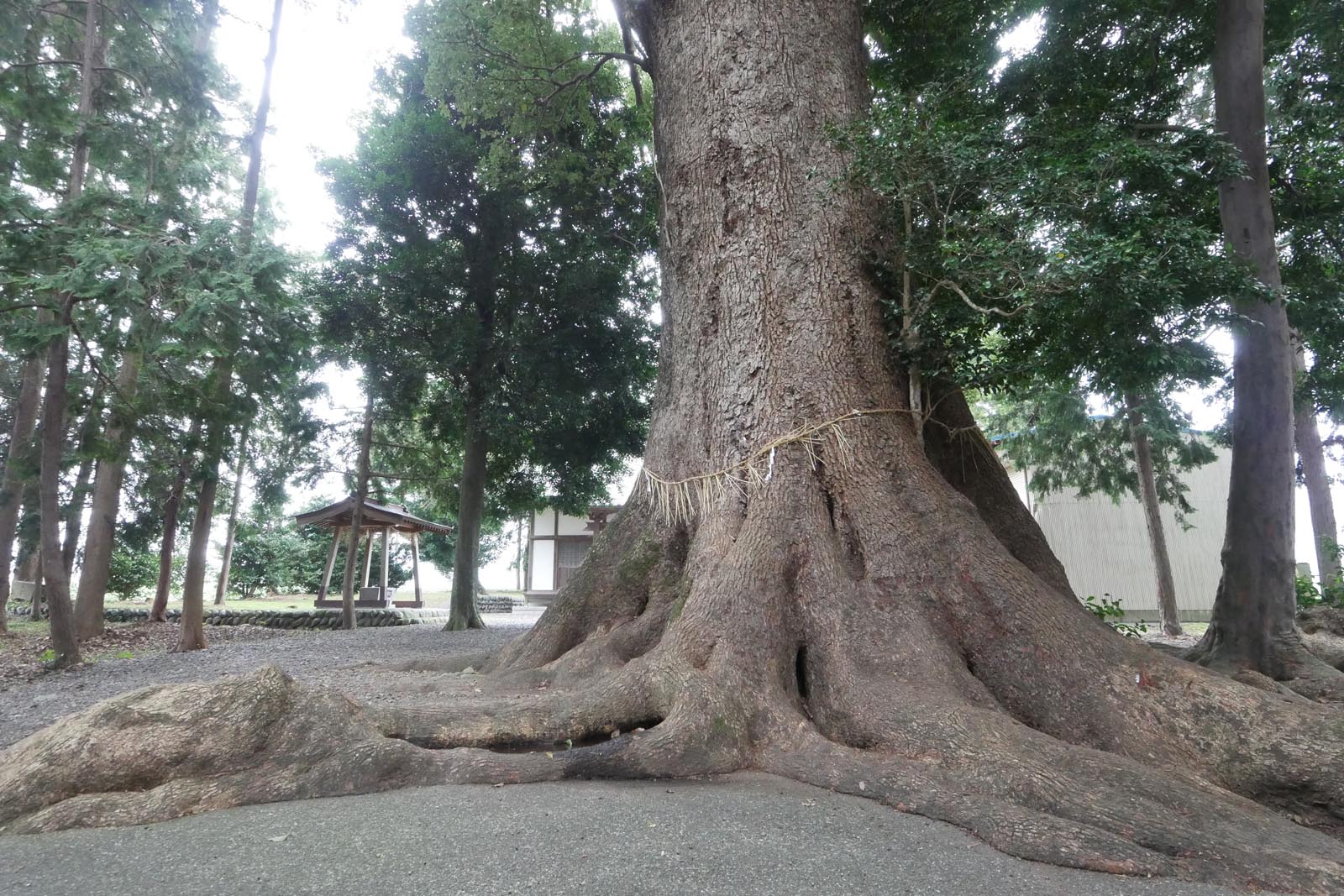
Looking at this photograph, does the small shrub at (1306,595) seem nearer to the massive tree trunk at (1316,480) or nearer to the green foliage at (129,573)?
the massive tree trunk at (1316,480)

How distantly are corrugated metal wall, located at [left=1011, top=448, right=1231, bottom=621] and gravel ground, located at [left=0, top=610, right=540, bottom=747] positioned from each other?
11749mm

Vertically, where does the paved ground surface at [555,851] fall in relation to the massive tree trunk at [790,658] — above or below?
below

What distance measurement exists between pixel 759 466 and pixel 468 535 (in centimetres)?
881

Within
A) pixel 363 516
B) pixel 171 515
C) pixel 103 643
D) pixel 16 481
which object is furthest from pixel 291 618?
pixel 16 481

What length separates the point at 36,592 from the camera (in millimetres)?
14602

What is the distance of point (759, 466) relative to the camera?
4.33m

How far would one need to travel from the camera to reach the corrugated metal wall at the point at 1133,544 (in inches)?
617

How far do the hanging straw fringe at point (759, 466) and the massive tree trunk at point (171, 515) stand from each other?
19.8 ft

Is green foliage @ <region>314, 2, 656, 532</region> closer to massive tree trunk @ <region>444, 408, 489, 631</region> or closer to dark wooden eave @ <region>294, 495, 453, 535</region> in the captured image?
massive tree trunk @ <region>444, 408, 489, 631</region>

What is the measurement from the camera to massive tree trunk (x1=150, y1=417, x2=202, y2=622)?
8.05 metres

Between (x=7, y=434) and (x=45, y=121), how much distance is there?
35.3 feet

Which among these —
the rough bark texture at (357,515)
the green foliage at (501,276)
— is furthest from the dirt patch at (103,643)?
the green foliage at (501,276)

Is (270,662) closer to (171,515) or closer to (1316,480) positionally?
(171,515)

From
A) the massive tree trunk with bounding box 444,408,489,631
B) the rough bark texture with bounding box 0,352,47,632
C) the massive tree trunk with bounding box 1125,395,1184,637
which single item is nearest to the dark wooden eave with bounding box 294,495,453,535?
the massive tree trunk with bounding box 444,408,489,631
